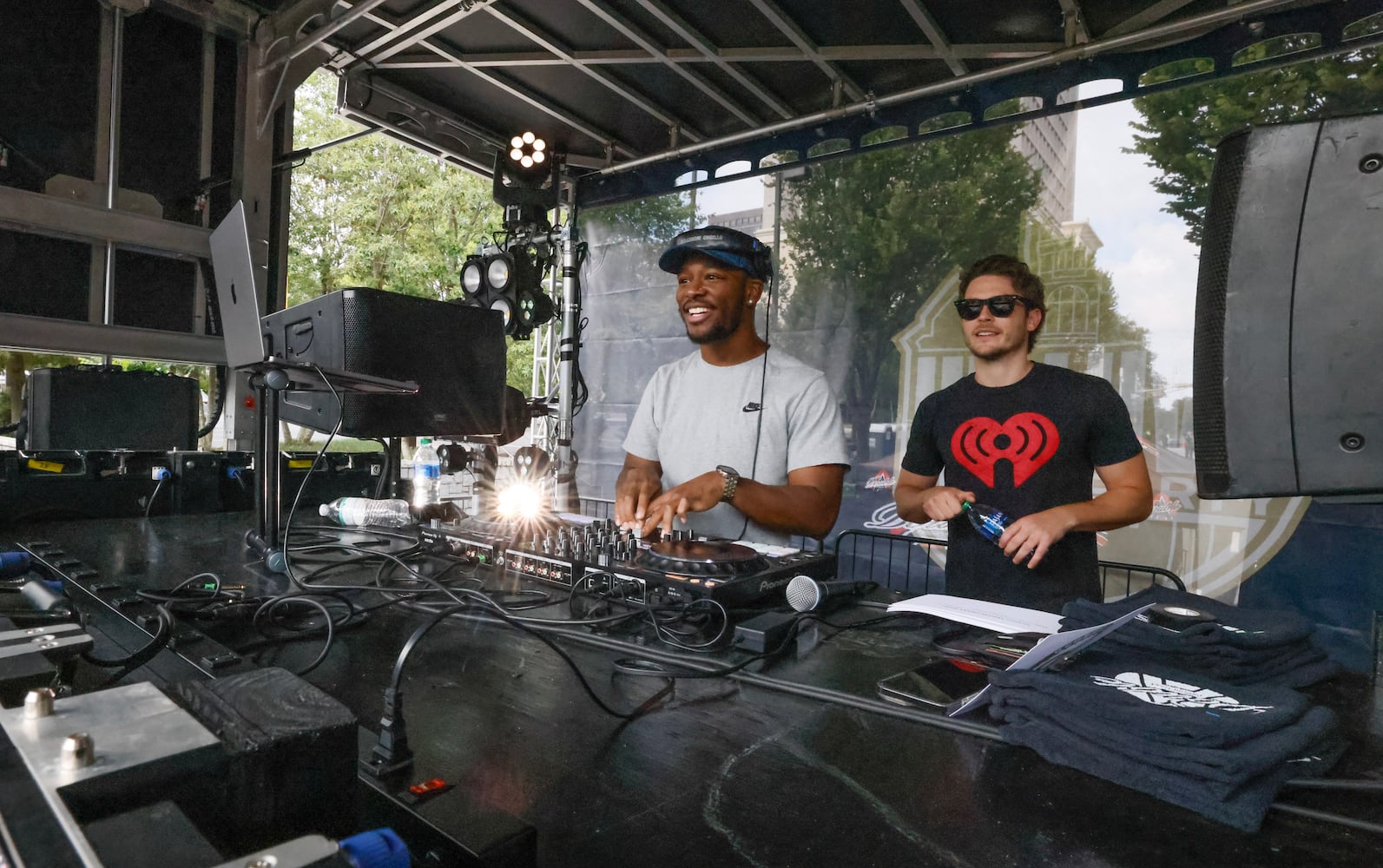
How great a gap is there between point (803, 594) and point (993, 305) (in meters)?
1.22

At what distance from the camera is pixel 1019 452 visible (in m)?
1.89

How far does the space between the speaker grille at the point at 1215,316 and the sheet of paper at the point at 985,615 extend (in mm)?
348

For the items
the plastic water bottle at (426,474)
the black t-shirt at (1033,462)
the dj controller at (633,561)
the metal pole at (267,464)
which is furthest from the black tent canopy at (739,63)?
the dj controller at (633,561)

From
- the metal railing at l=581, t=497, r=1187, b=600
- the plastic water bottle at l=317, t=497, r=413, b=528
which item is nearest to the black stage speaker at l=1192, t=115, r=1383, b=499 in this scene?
the plastic water bottle at l=317, t=497, r=413, b=528

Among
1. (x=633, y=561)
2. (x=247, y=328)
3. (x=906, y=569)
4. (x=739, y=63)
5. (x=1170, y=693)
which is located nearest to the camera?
(x=1170, y=693)

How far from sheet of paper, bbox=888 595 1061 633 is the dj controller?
212 millimetres

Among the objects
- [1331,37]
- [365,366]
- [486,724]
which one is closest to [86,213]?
[365,366]

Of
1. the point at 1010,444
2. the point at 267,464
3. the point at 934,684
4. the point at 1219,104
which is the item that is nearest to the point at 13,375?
the point at 267,464

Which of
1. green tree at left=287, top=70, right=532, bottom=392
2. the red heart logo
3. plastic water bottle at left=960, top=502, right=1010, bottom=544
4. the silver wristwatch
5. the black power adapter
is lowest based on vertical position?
the black power adapter

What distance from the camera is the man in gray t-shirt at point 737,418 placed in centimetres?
192

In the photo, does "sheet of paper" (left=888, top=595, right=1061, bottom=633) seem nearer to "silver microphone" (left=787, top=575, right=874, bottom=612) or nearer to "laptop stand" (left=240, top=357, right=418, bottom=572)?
"silver microphone" (left=787, top=575, right=874, bottom=612)

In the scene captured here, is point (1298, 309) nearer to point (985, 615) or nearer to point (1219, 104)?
point (985, 615)

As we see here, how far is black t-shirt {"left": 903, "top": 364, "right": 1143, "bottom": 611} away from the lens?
1799 millimetres

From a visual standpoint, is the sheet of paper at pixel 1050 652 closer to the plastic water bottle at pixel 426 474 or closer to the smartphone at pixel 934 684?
the smartphone at pixel 934 684
